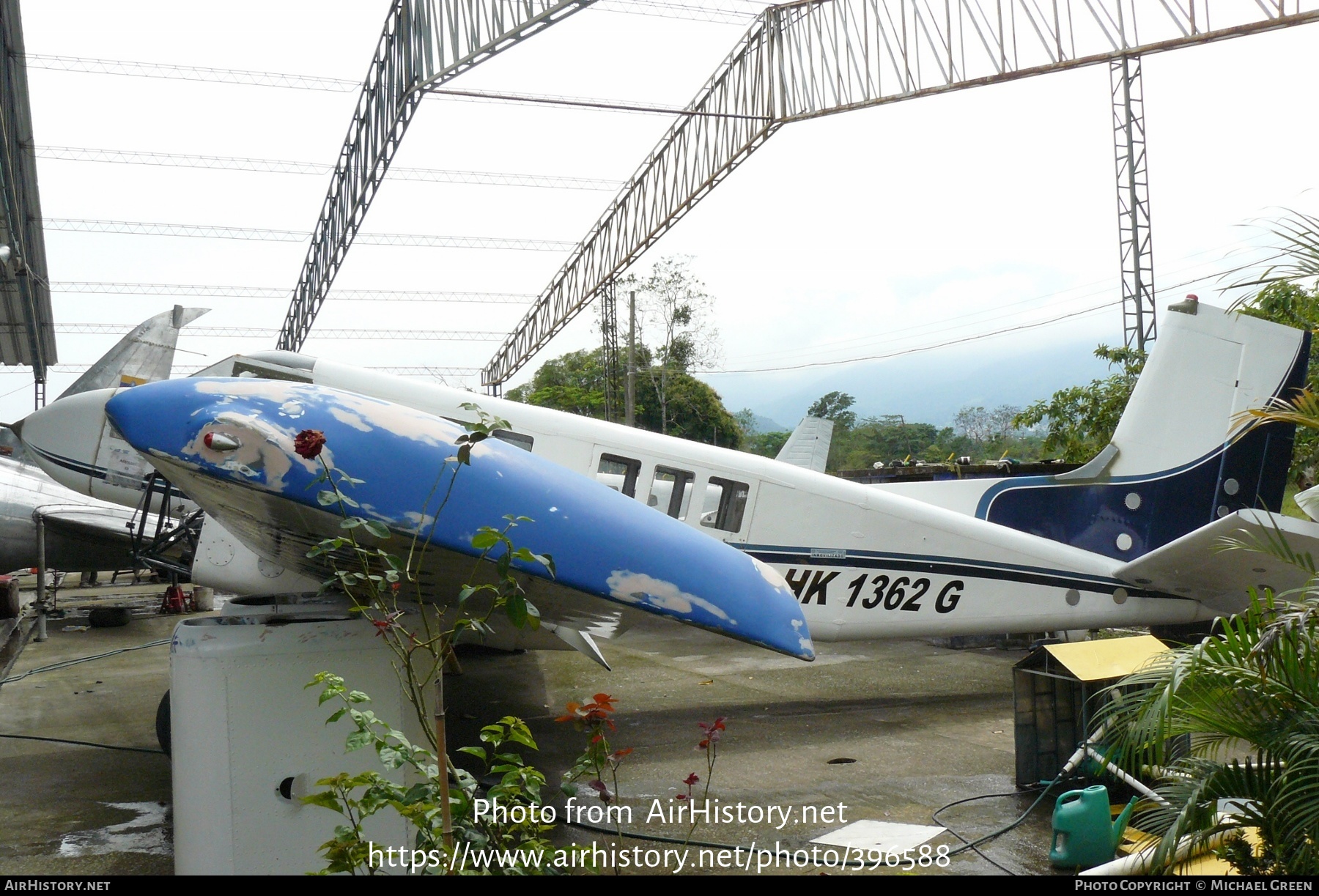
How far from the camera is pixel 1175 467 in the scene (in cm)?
859

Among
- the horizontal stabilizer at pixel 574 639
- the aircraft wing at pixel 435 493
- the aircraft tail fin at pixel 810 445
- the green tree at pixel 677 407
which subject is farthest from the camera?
the green tree at pixel 677 407

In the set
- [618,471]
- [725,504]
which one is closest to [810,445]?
[725,504]

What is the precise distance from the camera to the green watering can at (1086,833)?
4598mm

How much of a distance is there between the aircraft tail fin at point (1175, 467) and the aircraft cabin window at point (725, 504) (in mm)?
2489

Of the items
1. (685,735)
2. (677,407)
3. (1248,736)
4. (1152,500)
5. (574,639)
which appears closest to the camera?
(1248,736)

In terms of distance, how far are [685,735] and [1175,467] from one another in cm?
508

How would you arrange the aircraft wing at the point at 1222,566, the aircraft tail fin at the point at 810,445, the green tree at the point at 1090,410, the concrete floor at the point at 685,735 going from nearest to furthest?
the concrete floor at the point at 685,735
the aircraft wing at the point at 1222,566
the green tree at the point at 1090,410
the aircraft tail fin at the point at 810,445

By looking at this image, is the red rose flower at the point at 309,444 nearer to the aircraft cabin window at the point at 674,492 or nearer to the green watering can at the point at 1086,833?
the green watering can at the point at 1086,833

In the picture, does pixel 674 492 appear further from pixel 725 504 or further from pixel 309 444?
A: pixel 309 444

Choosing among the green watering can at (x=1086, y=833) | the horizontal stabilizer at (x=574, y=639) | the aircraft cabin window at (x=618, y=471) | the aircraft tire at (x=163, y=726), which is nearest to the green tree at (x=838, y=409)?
the aircraft cabin window at (x=618, y=471)

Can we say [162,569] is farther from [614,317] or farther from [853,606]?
[614,317]

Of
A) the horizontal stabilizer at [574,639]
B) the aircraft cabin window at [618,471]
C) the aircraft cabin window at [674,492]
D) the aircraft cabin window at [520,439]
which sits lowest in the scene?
the horizontal stabilizer at [574,639]

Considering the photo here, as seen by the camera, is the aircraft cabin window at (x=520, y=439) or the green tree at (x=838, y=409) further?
the green tree at (x=838, y=409)

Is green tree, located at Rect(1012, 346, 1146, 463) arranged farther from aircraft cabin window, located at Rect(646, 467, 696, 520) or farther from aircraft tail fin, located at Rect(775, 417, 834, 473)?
aircraft cabin window, located at Rect(646, 467, 696, 520)
